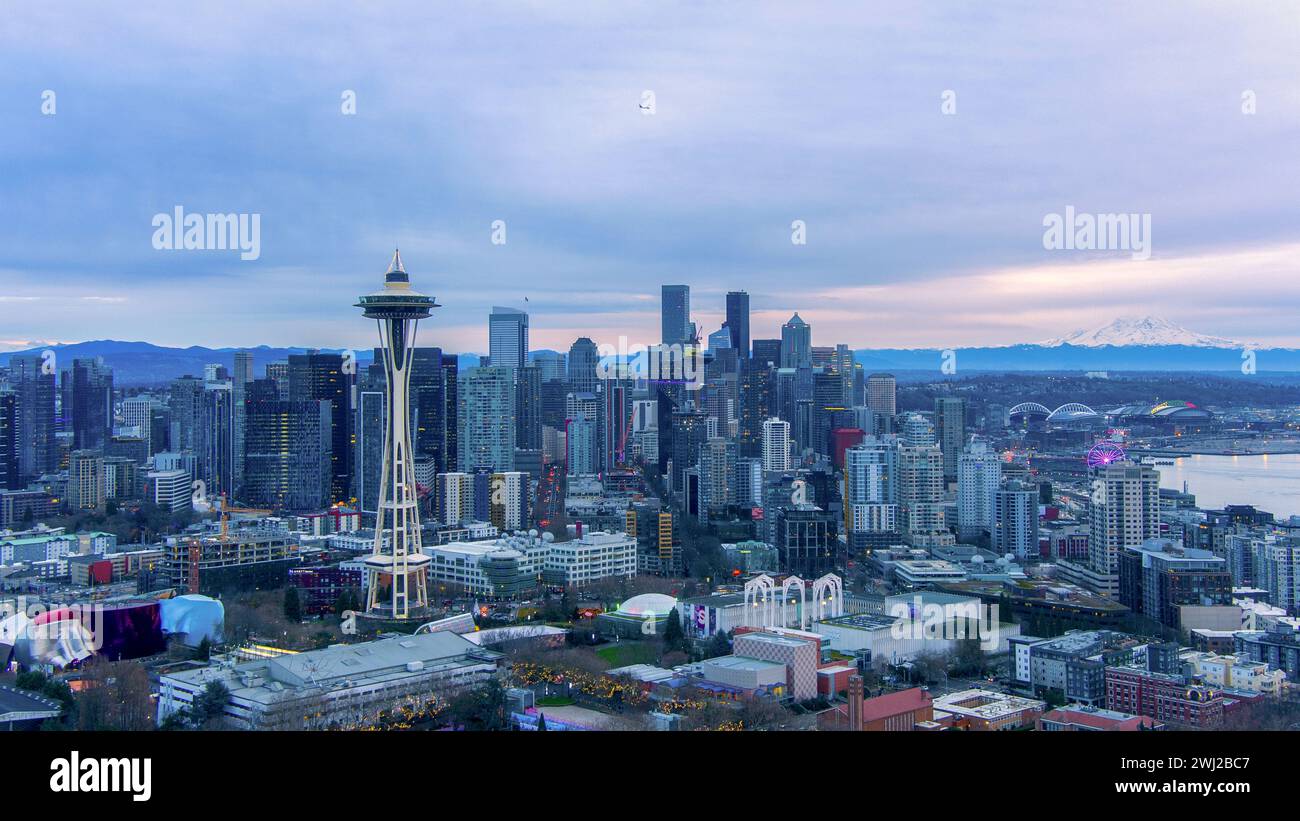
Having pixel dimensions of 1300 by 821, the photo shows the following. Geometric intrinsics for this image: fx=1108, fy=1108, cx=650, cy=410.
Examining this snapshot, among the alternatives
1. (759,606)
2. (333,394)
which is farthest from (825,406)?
(759,606)

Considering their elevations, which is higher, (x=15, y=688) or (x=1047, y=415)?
(x=1047, y=415)

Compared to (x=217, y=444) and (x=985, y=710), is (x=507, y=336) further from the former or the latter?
(x=985, y=710)

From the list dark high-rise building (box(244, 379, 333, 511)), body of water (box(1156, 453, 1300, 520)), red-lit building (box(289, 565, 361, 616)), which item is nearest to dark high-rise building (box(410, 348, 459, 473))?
dark high-rise building (box(244, 379, 333, 511))

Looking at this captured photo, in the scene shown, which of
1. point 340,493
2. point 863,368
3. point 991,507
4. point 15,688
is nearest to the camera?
point 15,688

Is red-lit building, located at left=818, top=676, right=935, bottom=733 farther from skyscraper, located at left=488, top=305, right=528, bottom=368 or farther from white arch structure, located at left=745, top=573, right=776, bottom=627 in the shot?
skyscraper, located at left=488, top=305, right=528, bottom=368

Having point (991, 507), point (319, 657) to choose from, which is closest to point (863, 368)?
point (991, 507)

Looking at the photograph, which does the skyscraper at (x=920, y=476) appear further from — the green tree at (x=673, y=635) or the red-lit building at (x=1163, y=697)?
the red-lit building at (x=1163, y=697)
